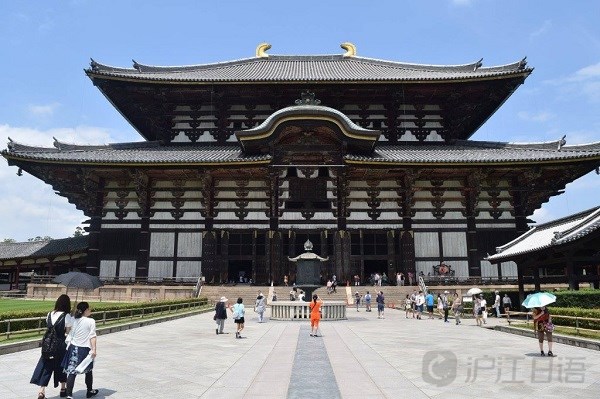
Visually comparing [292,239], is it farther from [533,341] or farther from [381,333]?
[533,341]

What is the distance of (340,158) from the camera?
1303 inches

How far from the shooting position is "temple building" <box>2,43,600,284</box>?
3247 cm

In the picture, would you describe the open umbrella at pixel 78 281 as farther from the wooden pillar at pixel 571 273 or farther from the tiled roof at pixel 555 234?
the wooden pillar at pixel 571 273

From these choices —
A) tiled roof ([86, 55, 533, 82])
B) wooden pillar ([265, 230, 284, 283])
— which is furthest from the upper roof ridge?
wooden pillar ([265, 230, 284, 283])

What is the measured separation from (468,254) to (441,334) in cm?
1770

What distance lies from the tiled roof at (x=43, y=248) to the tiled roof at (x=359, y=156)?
9947mm

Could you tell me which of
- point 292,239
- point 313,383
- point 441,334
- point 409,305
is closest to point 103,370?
point 313,383

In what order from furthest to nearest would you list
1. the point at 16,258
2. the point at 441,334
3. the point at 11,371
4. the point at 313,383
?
1. the point at 16,258
2. the point at 441,334
3. the point at 11,371
4. the point at 313,383

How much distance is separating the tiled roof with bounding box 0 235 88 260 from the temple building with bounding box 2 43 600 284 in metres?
6.38

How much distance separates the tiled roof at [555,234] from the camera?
1792 centimetres

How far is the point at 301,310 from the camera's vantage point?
2238 centimetres

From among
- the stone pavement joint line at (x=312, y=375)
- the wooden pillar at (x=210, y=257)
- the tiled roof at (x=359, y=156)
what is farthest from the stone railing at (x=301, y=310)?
the tiled roof at (x=359, y=156)

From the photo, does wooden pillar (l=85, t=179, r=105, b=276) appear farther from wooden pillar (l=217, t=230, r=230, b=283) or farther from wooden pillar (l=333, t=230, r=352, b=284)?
wooden pillar (l=333, t=230, r=352, b=284)

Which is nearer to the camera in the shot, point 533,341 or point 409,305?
point 533,341
